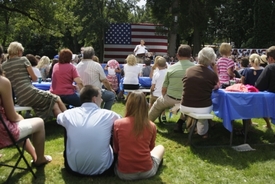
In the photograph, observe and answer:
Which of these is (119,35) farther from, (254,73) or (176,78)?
(176,78)

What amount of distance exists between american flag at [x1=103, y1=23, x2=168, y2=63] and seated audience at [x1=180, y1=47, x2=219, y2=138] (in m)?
15.1

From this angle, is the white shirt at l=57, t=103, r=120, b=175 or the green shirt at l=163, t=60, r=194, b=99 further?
the green shirt at l=163, t=60, r=194, b=99

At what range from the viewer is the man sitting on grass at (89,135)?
3328 mm

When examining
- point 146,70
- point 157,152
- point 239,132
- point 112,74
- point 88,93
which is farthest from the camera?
point 146,70

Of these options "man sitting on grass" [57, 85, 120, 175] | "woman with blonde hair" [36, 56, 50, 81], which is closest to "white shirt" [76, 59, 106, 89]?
"man sitting on grass" [57, 85, 120, 175]

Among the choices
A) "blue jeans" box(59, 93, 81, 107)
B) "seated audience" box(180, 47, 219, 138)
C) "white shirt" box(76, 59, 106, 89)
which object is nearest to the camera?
"seated audience" box(180, 47, 219, 138)

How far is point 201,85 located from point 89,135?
83.8 inches

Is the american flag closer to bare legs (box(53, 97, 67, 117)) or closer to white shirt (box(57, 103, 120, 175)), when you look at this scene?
bare legs (box(53, 97, 67, 117))

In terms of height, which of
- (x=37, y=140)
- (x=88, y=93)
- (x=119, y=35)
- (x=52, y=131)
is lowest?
(x=52, y=131)

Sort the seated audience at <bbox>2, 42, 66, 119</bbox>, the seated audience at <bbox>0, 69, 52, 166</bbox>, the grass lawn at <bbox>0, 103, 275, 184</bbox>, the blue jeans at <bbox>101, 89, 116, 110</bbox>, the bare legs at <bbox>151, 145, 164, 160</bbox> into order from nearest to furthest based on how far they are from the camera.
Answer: the seated audience at <bbox>0, 69, 52, 166</bbox> → the grass lawn at <bbox>0, 103, 275, 184</bbox> → the bare legs at <bbox>151, 145, 164, 160</bbox> → the seated audience at <bbox>2, 42, 66, 119</bbox> → the blue jeans at <bbox>101, 89, 116, 110</bbox>

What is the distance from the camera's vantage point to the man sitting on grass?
10.9 ft

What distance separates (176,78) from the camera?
17.7ft

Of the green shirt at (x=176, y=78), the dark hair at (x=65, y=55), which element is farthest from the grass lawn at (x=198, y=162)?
the dark hair at (x=65, y=55)

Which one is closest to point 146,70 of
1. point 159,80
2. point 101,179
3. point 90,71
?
point 159,80
